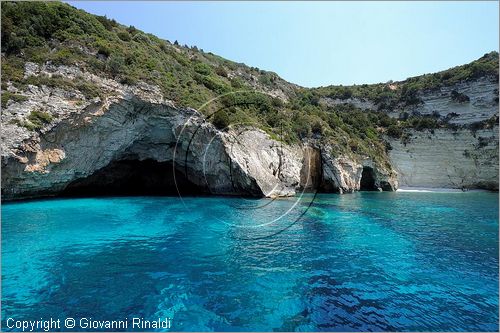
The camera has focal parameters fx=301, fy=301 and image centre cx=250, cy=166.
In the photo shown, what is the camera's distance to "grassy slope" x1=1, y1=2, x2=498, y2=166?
2609 centimetres

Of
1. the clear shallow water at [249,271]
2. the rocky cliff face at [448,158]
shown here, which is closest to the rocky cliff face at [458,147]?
the rocky cliff face at [448,158]

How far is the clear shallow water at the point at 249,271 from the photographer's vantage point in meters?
7.83

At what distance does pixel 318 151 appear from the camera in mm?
38469

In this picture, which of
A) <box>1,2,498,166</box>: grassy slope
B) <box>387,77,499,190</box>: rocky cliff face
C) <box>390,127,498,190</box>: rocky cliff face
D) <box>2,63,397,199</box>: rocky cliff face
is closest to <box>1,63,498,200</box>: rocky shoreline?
<box>2,63,397,199</box>: rocky cliff face

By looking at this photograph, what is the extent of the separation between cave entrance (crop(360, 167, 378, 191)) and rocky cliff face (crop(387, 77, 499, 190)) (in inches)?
272

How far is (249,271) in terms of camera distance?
422 inches

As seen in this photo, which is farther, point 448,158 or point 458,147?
point 458,147

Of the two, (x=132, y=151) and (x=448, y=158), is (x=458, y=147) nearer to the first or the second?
(x=448, y=158)

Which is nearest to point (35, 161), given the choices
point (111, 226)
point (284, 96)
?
point (111, 226)

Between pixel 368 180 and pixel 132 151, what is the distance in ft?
114

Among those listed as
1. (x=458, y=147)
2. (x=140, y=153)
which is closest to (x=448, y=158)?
(x=458, y=147)

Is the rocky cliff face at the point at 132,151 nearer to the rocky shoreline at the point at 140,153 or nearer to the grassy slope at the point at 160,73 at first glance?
the rocky shoreline at the point at 140,153

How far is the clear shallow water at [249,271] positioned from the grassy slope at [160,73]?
44.9 ft

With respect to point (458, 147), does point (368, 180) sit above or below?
below
